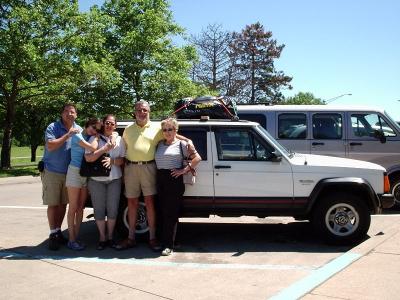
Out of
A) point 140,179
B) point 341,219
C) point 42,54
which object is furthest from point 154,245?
point 42,54

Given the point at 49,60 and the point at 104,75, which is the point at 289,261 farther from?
the point at 104,75

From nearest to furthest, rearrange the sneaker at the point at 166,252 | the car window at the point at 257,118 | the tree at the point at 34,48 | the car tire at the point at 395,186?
the sneaker at the point at 166,252, the car tire at the point at 395,186, the car window at the point at 257,118, the tree at the point at 34,48

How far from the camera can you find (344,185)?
265 inches

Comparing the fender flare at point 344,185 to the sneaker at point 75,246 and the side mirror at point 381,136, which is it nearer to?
the sneaker at point 75,246

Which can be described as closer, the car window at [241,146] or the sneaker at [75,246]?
the sneaker at [75,246]

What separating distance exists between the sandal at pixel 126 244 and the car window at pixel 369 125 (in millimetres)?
5476

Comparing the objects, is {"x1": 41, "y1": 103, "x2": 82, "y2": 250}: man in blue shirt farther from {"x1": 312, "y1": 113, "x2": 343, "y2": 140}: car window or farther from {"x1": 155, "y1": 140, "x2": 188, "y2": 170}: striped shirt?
{"x1": 312, "y1": 113, "x2": 343, "y2": 140}: car window

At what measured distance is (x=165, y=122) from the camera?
20.9 feet

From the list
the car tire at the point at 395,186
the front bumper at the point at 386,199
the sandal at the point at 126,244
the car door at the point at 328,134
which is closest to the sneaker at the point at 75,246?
the sandal at the point at 126,244

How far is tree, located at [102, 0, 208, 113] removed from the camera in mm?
27859

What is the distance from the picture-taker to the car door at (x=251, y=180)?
267 inches

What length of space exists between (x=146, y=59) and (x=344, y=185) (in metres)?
23.2

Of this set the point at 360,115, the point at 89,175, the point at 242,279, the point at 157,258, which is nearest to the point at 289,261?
the point at 242,279

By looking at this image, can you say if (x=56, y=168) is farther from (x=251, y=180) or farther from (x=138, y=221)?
(x=251, y=180)
